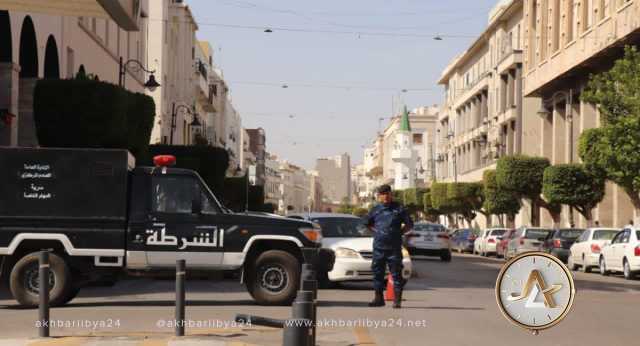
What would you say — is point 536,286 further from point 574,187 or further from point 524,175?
point 524,175

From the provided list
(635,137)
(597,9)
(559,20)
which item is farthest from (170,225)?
(559,20)

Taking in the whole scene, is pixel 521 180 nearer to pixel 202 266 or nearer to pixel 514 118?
pixel 514 118

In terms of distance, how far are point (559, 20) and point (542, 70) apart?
341 cm

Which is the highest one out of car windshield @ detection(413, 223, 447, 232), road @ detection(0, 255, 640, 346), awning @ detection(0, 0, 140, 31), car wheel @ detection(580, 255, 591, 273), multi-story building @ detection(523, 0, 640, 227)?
multi-story building @ detection(523, 0, 640, 227)

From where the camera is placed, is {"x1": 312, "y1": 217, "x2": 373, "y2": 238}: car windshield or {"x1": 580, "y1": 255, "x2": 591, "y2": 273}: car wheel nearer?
{"x1": 312, "y1": 217, "x2": 373, "y2": 238}: car windshield

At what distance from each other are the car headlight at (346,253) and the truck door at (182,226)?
15.2 feet

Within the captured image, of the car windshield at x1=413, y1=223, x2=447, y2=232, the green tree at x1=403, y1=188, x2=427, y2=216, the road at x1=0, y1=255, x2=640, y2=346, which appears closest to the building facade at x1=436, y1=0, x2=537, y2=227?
the green tree at x1=403, y1=188, x2=427, y2=216

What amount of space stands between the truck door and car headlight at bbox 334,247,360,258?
4637mm

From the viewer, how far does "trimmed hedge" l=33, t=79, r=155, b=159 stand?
26.5 m

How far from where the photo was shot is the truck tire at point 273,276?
16.8 meters

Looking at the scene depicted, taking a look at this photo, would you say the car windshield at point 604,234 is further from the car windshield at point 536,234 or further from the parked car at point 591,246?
the car windshield at point 536,234

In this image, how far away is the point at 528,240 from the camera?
1662 inches

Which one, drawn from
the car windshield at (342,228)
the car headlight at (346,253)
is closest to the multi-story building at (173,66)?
the car windshield at (342,228)

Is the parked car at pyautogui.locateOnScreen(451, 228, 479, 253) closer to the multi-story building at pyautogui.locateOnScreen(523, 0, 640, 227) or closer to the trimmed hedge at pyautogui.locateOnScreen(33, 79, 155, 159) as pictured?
the multi-story building at pyautogui.locateOnScreen(523, 0, 640, 227)
